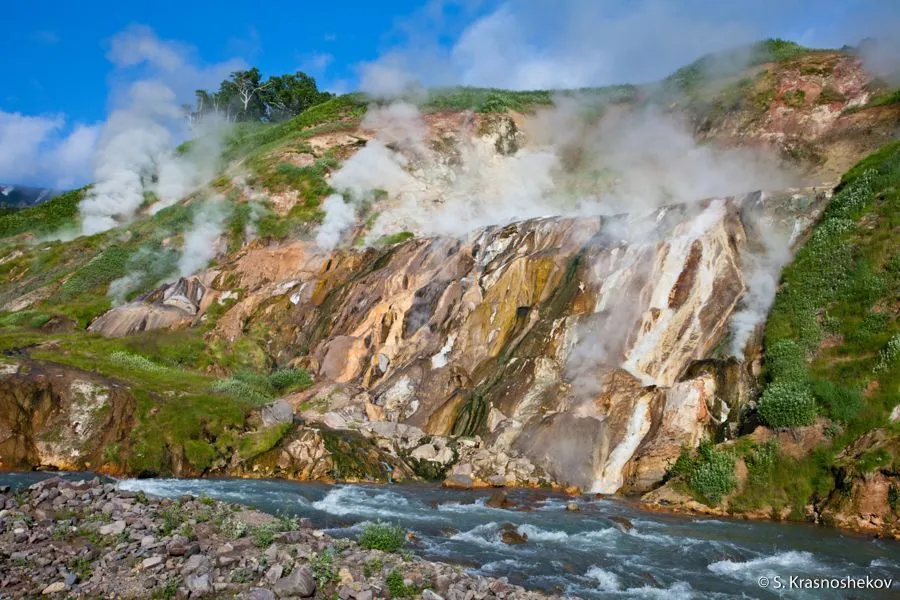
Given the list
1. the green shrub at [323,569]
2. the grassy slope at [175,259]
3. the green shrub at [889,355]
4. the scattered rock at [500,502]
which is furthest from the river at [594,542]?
the green shrub at [889,355]

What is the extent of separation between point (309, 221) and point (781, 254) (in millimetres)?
34047

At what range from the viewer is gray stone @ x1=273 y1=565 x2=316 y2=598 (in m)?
10.1

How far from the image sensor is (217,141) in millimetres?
76562

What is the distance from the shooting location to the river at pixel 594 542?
1305 cm

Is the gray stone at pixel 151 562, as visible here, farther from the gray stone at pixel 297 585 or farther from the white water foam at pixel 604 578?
the white water foam at pixel 604 578

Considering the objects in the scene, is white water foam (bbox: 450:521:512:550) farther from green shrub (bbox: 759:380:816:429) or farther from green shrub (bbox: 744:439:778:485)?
green shrub (bbox: 759:380:816:429)

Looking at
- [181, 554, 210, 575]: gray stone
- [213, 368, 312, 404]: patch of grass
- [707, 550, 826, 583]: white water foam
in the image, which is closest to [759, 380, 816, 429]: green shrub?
[707, 550, 826, 583]: white water foam

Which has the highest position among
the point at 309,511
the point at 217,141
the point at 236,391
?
the point at 217,141

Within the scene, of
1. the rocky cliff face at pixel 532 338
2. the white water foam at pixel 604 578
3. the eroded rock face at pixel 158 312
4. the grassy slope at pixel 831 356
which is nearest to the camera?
the white water foam at pixel 604 578

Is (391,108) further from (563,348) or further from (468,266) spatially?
(563,348)

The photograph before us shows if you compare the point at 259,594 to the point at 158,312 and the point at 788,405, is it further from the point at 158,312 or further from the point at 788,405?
the point at 158,312

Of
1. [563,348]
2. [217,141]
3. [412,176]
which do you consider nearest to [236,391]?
[563,348]

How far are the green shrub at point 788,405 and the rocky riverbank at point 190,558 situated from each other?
42.8 ft

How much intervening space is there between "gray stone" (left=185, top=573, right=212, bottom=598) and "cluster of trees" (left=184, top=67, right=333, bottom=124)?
305 feet
